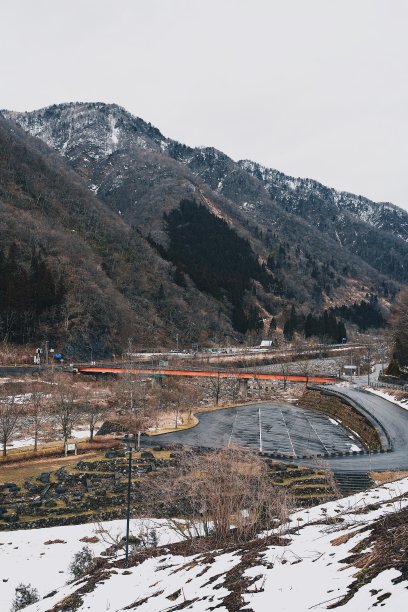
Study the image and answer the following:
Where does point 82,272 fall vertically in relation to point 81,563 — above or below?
above

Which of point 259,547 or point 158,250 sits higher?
point 158,250

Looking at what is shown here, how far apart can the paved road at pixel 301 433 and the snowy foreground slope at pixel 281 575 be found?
57.9ft

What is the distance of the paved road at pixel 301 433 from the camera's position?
39406 mm

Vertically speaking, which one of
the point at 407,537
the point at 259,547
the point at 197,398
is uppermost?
the point at 407,537

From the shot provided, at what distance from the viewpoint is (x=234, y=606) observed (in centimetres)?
952

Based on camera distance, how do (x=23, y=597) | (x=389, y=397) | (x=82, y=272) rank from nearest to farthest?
(x=23, y=597)
(x=389, y=397)
(x=82, y=272)

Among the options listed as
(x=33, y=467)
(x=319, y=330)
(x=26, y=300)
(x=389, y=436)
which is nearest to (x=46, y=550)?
(x=33, y=467)

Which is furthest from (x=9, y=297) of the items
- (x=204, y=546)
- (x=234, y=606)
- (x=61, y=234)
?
(x=234, y=606)

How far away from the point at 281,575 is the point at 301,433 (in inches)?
1851

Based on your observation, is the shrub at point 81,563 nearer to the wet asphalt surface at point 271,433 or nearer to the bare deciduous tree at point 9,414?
the wet asphalt surface at point 271,433

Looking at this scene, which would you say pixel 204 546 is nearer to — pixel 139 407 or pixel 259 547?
pixel 259 547

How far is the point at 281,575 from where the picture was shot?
35.0 ft

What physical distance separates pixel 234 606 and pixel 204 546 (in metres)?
8.88

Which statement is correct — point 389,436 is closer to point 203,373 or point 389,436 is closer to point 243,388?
point 243,388
